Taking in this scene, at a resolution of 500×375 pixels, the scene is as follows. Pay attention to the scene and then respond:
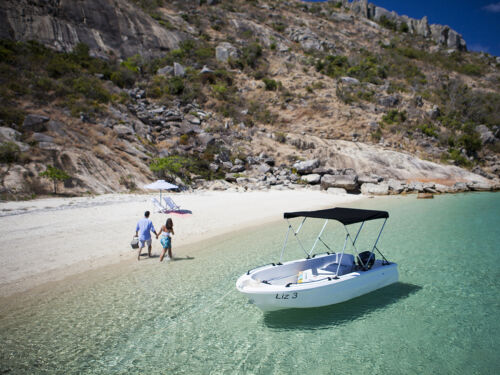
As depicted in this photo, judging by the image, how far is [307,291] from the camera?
19.9 feet

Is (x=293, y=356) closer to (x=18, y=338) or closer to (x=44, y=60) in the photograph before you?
(x=18, y=338)

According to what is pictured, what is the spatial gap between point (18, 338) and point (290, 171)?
2799 centimetres

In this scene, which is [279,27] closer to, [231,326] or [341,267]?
[341,267]

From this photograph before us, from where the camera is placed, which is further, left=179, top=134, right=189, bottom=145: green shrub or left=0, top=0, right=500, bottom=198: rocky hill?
left=179, top=134, right=189, bottom=145: green shrub

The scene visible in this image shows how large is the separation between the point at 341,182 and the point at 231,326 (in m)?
24.8

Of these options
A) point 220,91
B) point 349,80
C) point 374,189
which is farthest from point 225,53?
point 374,189

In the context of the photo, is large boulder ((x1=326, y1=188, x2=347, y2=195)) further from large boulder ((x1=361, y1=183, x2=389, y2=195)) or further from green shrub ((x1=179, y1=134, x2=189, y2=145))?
green shrub ((x1=179, y1=134, x2=189, y2=145))

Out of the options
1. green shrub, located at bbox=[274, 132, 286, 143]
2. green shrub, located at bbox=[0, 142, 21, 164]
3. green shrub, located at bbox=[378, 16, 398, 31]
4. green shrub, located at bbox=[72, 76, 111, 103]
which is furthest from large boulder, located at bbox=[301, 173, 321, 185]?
green shrub, located at bbox=[378, 16, 398, 31]

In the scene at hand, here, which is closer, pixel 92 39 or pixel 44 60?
pixel 44 60

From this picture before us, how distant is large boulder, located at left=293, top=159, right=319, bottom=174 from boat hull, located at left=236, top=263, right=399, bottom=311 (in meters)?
25.0

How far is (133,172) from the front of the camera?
23188 mm

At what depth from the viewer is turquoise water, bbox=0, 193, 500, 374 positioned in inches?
196

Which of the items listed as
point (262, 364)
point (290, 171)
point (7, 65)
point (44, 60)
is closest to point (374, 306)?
point (262, 364)

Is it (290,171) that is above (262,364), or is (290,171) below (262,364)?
above
